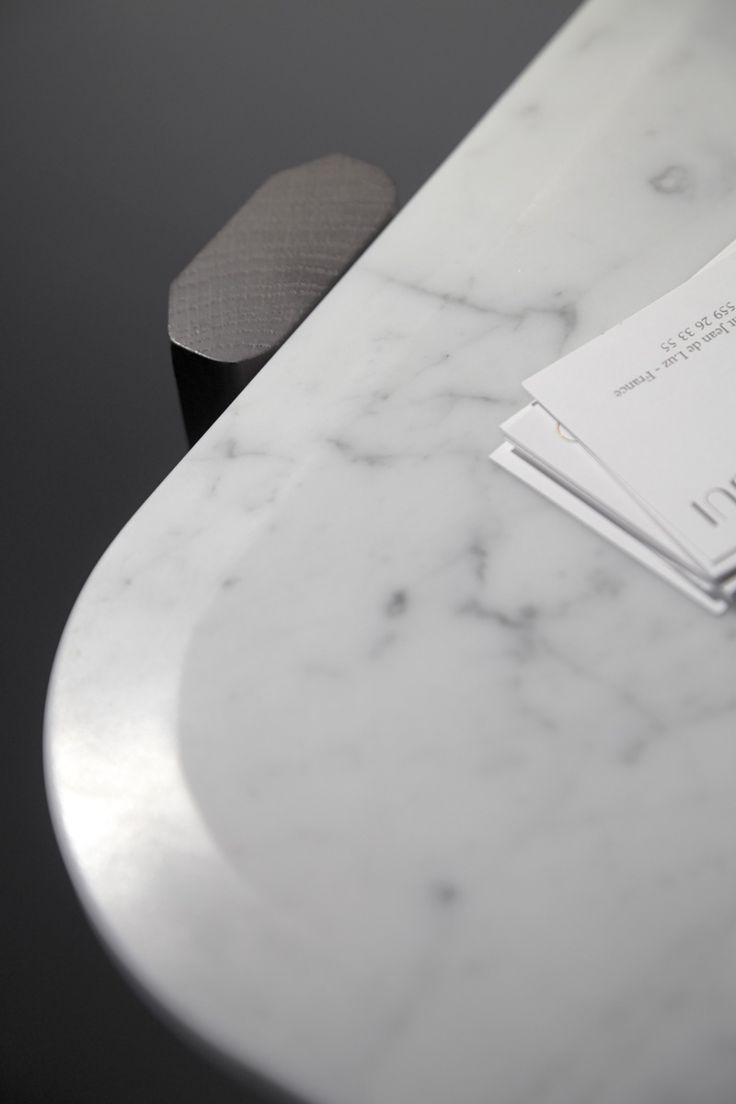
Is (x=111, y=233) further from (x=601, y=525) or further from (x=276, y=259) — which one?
(x=601, y=525)

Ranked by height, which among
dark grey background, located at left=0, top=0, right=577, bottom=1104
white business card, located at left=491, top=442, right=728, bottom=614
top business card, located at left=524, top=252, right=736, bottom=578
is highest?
top business card, located at left=524, top=252, right=736, bottom=578

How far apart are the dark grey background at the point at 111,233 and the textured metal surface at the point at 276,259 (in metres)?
0.69

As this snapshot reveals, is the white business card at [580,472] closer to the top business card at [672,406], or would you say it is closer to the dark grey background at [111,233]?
the top business card at [672,406]

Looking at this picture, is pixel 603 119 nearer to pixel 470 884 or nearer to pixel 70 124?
pixel 470 884

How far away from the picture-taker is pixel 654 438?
3.00ft

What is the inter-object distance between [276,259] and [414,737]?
0.53m

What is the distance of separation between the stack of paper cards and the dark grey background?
776 millimetres

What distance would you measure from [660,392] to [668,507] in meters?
0.11

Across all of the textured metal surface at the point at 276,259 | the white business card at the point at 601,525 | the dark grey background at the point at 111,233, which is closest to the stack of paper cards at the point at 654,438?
the white business card at the point at 601,525

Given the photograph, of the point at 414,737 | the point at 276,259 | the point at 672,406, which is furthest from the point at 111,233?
the point at 414,737

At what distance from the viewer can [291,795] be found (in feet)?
2.55

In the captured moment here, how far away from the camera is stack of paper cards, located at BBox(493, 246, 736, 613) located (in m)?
0.86

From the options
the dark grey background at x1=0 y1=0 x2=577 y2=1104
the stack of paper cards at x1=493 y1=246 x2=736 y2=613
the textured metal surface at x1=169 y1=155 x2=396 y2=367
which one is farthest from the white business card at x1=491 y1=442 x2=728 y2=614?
the dark grey background at x1=0 y1=0 x2=577 y2=1104

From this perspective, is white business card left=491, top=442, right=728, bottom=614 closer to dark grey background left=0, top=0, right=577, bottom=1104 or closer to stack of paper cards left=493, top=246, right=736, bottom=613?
stack of paper cards left=493, top=246, right=736, bottom=613
